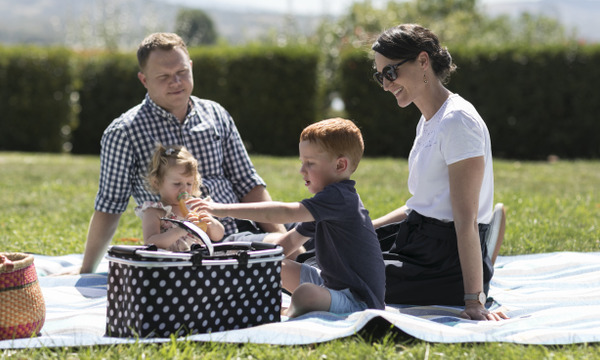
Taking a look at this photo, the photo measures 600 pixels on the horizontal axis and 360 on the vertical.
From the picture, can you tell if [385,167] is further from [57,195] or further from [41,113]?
[41,113]

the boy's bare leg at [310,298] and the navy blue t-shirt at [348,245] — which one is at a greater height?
the navy blue t-shirt at [348,245]

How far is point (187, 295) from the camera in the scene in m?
3.04

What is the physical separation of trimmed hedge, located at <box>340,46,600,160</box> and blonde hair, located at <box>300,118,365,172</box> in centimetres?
910

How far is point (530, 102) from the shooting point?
1248 centimetres

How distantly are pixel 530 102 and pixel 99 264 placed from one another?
380 inches

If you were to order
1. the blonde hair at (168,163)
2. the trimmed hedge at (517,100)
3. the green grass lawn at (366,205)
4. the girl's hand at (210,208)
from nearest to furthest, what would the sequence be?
the green grass lawn at (366,205) → the girl's hand at (210,208) → the blonde hair at (168,163) → the trimmed hedge at (517,100)

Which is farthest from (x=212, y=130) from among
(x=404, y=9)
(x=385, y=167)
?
(x=404, y=9)

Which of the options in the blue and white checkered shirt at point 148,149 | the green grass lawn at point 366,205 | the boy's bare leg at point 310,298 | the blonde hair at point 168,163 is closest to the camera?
the green grass lawn at point 366,205

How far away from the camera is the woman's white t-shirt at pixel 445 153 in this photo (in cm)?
347

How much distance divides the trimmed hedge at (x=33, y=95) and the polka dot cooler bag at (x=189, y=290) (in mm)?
11218

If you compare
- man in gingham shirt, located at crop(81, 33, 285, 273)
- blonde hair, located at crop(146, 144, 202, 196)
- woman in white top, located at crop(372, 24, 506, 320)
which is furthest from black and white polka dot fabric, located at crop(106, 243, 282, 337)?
man in gingham shirt, located at crop(81, 33, 285, 273)

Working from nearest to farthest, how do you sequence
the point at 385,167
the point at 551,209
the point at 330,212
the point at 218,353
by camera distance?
the point at 218,353
the point at 330,212
the point at 551,209
the point at 385,167

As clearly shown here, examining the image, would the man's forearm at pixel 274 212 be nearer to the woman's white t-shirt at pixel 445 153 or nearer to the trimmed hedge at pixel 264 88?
the woman's white t-shirt at pixel 445 153

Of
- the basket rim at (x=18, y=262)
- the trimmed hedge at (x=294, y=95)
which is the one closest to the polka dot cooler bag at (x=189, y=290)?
the basket rim at (x=18, y=262)
